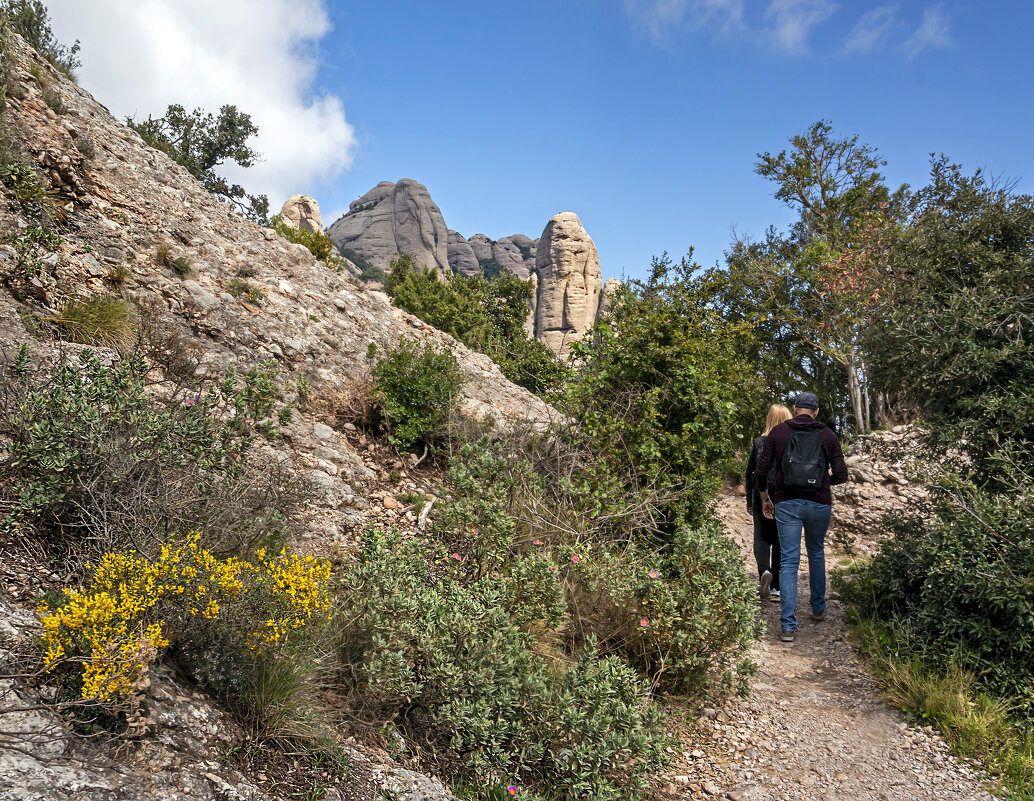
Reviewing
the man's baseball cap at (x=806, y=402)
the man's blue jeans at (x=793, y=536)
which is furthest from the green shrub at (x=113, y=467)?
the man's baseball cap at (x=806, y=402)

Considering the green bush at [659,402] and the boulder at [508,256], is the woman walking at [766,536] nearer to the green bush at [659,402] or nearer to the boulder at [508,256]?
the green bush at [659,402]

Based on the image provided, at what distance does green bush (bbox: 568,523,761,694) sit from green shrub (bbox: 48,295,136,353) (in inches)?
166

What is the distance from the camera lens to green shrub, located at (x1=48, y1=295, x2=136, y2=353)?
16.0 ft

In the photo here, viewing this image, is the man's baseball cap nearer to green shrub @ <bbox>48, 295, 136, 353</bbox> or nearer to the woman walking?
the woman walking

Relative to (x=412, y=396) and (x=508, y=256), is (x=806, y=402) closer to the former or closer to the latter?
(x=412, y=396)

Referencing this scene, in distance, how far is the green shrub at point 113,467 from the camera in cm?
269

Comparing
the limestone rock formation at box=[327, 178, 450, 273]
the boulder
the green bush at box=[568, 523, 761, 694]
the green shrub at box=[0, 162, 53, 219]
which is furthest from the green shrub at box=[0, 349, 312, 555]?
the boulder

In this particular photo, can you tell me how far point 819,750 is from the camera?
357 centimetres

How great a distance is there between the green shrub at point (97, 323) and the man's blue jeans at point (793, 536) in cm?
582

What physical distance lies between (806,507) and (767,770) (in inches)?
94.7

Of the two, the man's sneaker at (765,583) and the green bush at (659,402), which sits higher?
the green bush at (659,402)

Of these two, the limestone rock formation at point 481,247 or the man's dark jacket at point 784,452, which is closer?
the man's dark jacket at point 784,452

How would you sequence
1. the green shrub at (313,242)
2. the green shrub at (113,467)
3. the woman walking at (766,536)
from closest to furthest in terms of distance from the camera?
the green shrub at (113,467), the woman walking at (766,536), the green shrub at (313,242)

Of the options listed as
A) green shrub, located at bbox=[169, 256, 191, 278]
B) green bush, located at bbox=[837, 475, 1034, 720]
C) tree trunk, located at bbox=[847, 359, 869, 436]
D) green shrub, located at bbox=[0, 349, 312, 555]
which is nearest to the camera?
green shrub, located at bbox=[0, 349, 312, 555]
